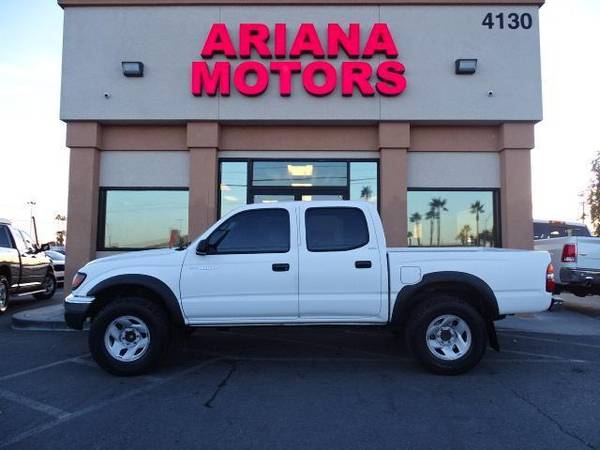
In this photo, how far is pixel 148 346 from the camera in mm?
5715

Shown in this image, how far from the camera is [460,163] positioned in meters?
11.0

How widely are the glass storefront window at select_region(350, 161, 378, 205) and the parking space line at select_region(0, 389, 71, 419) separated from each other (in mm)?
7508

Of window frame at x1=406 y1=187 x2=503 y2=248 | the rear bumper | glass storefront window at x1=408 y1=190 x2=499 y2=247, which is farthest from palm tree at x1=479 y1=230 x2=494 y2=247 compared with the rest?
the rear bumper

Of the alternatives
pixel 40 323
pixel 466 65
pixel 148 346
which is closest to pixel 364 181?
pixel 466 65

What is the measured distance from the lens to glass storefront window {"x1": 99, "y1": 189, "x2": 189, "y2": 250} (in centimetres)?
1106

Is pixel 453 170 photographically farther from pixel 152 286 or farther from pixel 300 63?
pixel 152 286

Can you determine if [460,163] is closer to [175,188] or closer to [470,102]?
[470,102]

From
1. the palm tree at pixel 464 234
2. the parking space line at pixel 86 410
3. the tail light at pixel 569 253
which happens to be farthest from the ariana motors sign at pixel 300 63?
the parking space line at pixel 86 410

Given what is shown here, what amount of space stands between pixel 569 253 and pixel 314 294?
266 inches

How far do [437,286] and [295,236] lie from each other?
1763mm

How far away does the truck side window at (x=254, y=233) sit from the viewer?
5938 millimetres

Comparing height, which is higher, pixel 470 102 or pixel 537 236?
pixel 470 102

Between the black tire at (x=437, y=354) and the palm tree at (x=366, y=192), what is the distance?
5.46 m

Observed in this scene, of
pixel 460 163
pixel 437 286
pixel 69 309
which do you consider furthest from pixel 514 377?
pixel 460 163
